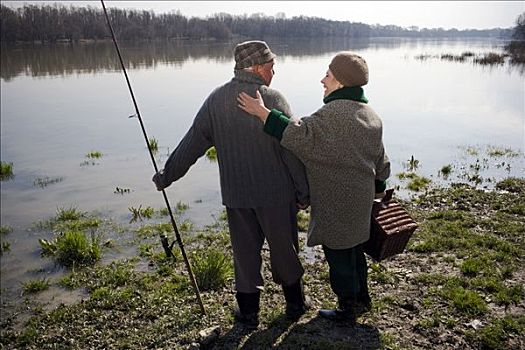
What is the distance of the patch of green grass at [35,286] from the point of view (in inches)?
211

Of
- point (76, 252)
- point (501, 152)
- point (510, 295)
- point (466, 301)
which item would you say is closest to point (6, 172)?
point (76, 252)

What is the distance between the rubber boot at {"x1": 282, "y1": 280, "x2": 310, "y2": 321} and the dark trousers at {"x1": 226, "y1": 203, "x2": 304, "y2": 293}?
173mm

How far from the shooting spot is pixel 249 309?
3.91 meters

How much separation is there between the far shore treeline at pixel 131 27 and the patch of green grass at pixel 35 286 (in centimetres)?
2866

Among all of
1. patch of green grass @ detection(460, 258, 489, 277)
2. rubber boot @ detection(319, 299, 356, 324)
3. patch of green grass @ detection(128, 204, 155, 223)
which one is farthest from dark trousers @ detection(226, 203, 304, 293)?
patch of green grass @ detection(128, 204, 155, 223)

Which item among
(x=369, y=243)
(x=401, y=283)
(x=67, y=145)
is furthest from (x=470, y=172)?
(x=67, y=145)

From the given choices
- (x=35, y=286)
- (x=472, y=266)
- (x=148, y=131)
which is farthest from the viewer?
(x=148, y=131)

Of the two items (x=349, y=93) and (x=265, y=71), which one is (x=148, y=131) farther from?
(x=349, y=93)

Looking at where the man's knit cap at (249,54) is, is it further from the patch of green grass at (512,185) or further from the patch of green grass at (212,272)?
the patch of green grass at (512,185)

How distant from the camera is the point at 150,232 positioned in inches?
273

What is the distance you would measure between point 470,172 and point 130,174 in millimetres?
7647

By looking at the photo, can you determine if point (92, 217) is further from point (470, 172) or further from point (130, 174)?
point (470, 172)

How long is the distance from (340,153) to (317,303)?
A: 1.83m

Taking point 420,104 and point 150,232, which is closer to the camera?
point 150,232
